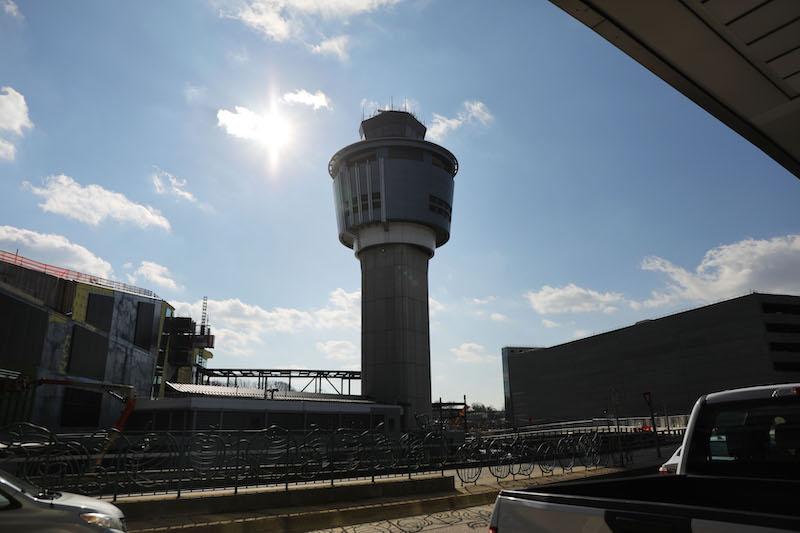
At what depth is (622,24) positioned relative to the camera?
645 cm

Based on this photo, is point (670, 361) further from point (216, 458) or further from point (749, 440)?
point (749, 440)

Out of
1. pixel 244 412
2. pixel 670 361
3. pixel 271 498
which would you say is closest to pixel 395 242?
pixel 244 412

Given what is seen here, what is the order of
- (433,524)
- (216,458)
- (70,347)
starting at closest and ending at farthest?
(433,524) < (216,458) < (70,347)

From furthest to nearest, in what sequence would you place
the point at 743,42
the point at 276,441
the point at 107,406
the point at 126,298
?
the point at 126,298, the point at 107,406, the point at 276,441, the point at 743,42

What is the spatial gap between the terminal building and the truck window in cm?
6917

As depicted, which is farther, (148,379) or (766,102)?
(148,379)

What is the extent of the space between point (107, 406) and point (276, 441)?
35.0 m

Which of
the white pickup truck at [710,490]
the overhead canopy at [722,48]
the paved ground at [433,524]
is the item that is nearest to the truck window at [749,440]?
the white pickup truck at [710,490]

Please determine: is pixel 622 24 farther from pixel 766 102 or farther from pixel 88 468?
pixel 88 468

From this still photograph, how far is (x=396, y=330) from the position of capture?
54.9 meters

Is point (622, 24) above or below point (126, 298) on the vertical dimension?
below

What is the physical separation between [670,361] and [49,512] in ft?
312

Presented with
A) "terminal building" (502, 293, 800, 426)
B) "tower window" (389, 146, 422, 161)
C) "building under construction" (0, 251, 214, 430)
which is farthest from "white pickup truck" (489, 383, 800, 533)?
"terminal building" (502, 293, 800, 426)

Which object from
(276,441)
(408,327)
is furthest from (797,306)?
(276,441)
